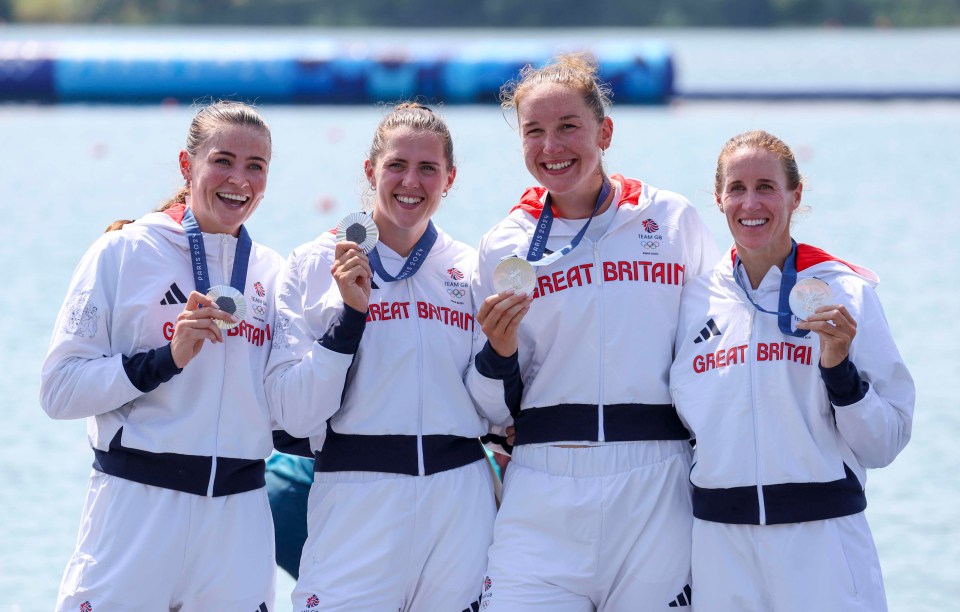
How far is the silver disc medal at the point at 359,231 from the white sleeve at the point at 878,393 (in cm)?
136

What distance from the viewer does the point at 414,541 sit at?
139 inches

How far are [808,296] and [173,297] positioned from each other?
178 centimetres

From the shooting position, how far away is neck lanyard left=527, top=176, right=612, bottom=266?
12.0ft

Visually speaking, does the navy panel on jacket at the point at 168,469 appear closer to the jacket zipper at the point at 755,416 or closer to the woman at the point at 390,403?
the woman at the point at 390,403

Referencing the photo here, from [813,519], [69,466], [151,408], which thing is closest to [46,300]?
[69,466]

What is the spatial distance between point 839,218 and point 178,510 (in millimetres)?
12524

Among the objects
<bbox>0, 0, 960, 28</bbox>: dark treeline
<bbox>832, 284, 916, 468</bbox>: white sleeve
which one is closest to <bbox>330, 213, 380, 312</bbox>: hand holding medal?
<bbox>832, 284, 916, 468</bbox>: white sleeve

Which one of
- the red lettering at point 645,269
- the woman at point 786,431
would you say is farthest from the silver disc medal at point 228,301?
the woman at point 786,431

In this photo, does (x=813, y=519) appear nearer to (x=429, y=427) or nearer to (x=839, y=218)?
(x=429, y=427)

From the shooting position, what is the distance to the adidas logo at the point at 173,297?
356 centimetres

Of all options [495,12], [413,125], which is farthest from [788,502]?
[495,12]

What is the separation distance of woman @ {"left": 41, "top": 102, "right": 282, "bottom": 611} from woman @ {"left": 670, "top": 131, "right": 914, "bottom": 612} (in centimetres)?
127

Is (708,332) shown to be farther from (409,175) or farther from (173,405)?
(173,405)

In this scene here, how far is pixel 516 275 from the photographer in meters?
3.48
